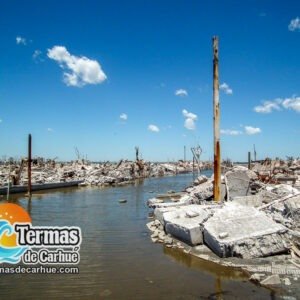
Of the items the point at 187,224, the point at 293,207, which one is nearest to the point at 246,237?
the point at 187,224

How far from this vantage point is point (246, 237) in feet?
24.8

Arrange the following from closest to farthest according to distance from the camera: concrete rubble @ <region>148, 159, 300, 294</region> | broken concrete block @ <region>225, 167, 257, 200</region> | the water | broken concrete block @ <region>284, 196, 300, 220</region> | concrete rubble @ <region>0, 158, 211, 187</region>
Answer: the water
concrete rubble @ <region>148, 159, 300, 294</region>
broken concrete block @ <region>284, 196, 300, 220</region>
broken concrete block @ <region>225, 167, 257, 200</region>
concrete rubble @ <region>0, 158, 211, 187</region>

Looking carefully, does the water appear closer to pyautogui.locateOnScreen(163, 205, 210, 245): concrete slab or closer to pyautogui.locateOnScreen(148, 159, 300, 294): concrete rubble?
pyautogui.locateOnScreen(148, 159, 300, 294): concrete rubble

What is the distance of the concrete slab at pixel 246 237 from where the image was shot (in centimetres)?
752

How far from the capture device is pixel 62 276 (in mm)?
7125

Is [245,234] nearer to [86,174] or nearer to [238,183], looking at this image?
[238,183]

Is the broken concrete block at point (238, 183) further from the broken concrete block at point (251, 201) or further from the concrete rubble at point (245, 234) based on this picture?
the concrete rubble at point (245, 234)

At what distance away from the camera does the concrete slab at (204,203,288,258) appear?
296 inches

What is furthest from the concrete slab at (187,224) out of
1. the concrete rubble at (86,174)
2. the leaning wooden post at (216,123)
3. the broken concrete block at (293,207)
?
the concrete rubble at (86,174)

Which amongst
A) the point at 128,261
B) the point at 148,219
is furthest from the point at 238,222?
the point at 148,219

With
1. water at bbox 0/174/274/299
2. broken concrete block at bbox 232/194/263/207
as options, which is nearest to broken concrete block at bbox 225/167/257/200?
broken concrete block at bbox 232/194/263/207

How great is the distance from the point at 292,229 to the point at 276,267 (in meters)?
2.92

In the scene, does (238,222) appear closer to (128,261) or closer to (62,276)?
(128,261)

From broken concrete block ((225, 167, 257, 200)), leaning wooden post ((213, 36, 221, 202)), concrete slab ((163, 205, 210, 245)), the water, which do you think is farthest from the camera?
broken concrete block ((225, 167, 257, 200))
